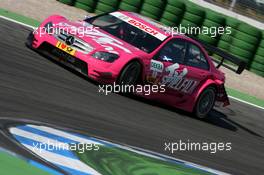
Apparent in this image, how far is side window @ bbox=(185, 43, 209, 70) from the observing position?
11.9 metres

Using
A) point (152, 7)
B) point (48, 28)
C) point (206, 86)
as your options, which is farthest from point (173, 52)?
point (152, 7)

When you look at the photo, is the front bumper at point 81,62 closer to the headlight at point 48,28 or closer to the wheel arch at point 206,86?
the headlight at point 48,28

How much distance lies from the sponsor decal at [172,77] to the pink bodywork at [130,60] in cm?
7

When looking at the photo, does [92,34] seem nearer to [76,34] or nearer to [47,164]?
[76,34]

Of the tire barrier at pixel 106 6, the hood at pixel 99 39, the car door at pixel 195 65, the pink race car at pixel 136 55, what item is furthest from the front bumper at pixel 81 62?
the tire barrier at pixel 106 6

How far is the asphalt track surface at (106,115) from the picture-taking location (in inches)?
320

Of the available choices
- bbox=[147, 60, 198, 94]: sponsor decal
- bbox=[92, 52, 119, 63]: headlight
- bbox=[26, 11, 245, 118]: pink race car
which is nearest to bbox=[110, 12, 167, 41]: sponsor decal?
bbox=[26, 11, 245, 118]: pink race car

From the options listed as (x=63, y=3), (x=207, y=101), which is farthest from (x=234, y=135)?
(x=63, y=3)

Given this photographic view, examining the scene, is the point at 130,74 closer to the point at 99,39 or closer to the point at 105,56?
the point at 105,56

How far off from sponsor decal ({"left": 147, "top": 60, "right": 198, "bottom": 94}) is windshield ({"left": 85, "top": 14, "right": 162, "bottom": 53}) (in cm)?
33

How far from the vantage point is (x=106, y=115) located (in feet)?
29.8

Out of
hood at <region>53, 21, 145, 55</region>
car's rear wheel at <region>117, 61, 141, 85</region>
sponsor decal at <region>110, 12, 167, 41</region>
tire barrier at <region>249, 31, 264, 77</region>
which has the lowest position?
tire barrier at <region>249, 31, 264, 77</region>

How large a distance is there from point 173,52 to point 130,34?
799 millimetres

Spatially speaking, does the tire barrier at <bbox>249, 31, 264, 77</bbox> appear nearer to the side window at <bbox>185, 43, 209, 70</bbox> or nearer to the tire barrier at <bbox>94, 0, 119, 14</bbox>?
the tire barrier at <bbox>94, 0, 119, 14</bbox>
